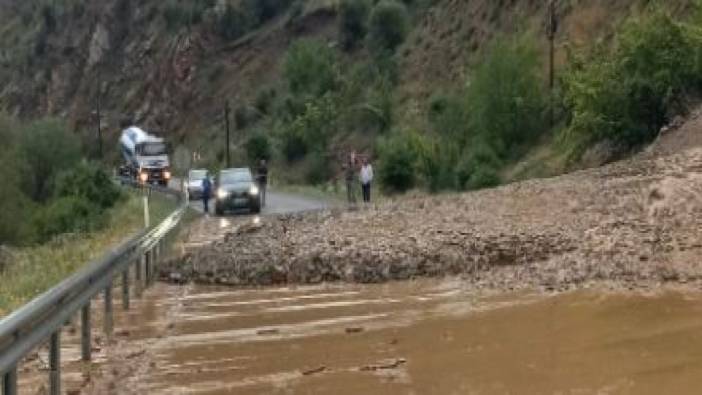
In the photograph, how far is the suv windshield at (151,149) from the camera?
72688 mm

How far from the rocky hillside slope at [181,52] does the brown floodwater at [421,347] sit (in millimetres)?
38673

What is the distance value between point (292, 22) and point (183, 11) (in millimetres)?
15288

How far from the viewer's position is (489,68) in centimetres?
4850

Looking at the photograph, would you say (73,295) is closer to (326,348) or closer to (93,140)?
(326,348)

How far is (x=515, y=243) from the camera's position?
47.7 ft

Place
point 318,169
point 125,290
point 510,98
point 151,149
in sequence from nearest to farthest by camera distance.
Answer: point 125,290 < point 510,98 < point 318,169 < point 151,149

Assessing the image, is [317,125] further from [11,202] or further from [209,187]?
[209,187]

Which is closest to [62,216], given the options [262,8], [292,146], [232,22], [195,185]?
[195,185]

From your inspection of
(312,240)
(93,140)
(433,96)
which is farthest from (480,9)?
(93,140)

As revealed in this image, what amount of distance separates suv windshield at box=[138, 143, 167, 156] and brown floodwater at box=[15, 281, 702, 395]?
61834 millimetres

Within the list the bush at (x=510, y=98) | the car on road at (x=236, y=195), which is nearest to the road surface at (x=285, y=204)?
the car on road at (x=236, y=195)

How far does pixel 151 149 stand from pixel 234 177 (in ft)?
116

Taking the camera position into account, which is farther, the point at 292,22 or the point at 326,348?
the point at 292,22

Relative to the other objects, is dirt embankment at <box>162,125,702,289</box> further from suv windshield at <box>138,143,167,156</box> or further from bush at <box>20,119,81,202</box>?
bush at <box>20,119,81,202</box>
